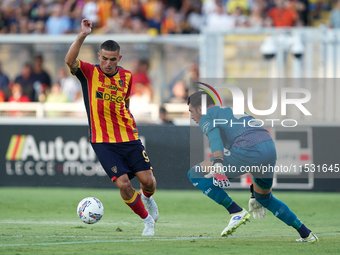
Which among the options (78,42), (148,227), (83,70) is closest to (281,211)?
(148,227)

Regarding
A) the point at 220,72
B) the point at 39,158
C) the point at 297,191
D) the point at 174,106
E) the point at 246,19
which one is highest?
the point at 246,19

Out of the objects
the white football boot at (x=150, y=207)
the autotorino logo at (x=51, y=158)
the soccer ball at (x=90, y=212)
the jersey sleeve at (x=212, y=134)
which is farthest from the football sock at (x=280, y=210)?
the autotorino logo at (x=51, y=158)

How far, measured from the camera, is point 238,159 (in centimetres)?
616

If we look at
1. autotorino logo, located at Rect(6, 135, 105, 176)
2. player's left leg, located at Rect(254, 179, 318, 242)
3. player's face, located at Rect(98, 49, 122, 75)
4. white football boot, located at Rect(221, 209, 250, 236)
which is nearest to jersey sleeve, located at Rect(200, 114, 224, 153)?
player's left leg, located at Rect(254, 179, 318, 242)

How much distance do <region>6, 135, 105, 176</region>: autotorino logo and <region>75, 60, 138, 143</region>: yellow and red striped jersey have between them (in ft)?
16.8

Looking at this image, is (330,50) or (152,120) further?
(152,120)

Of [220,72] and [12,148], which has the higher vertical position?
[220,72]

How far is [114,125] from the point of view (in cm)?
666

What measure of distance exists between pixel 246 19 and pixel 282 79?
3.38 m

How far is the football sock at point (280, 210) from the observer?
20.2ft

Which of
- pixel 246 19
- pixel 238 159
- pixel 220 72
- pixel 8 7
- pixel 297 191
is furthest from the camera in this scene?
pixel 8 7

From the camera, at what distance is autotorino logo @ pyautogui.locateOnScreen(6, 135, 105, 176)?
38.4 ft

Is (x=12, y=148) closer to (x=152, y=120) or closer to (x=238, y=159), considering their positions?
(x=152, y=120)

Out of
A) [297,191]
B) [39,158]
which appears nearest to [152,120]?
[39,158]
